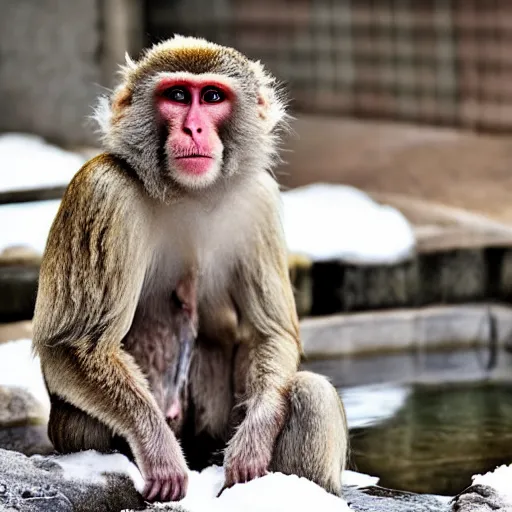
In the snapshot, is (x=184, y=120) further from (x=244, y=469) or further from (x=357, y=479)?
(x=357, y=479)

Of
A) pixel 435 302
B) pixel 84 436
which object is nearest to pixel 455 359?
pixel 435 302

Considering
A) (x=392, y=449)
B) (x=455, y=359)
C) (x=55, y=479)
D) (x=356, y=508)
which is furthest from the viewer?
(x=455, y=359)

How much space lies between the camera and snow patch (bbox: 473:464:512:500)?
14.3 feet

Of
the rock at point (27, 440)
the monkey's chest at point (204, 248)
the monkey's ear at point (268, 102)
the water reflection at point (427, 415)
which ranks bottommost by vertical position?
the water reflection at point (427, 415)

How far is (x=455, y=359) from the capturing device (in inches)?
266

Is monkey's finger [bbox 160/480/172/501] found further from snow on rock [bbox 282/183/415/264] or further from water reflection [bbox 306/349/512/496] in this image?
snow on rock [bbox 282/183/415/264]

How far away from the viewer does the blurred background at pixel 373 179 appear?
240 inches

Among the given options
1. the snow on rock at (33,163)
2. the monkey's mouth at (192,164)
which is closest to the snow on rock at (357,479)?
the monkey's mouth at (192,164)

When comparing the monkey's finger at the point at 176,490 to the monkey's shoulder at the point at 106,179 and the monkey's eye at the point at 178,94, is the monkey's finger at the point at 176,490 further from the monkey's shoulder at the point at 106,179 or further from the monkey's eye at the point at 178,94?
the monkey's eye at the point at 178,94

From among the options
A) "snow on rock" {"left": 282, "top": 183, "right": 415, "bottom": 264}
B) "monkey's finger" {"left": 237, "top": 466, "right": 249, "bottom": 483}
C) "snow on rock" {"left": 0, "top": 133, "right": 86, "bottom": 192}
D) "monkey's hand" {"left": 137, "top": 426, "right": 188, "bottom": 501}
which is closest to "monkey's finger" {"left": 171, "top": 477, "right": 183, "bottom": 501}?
"monkey's hand" {"left": 137, "top": 426, "right": 188, "bottom": 501}

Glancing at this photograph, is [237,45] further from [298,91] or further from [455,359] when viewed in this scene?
[455,359]

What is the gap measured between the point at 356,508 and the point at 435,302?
2.70 meters

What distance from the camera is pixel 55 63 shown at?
30.2ft

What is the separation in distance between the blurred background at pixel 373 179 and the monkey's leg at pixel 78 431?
114 centimetres
